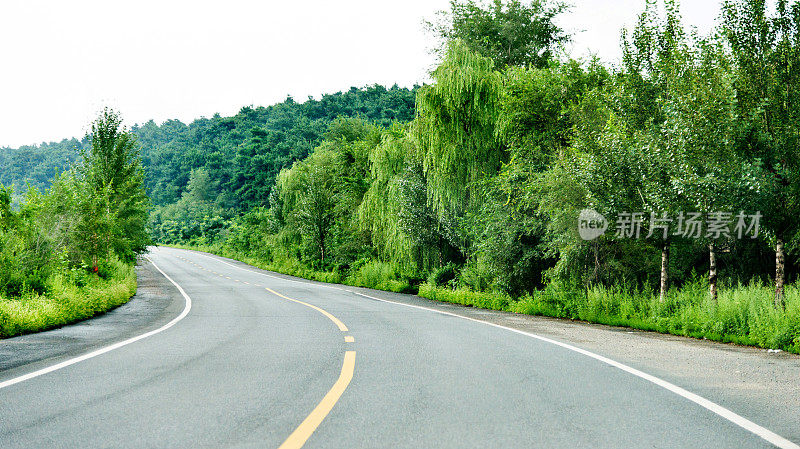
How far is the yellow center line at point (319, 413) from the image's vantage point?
4.14 meters

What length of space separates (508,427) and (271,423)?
6.12ft

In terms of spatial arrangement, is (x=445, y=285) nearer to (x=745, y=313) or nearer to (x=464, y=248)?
(x=464, y=248)

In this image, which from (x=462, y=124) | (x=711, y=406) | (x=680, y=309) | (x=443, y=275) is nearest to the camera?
(x=711, y=406)

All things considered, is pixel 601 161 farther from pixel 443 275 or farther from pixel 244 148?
pixel 244 148

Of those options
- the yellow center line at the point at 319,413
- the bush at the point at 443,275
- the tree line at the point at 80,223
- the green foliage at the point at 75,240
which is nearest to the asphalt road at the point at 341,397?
the yellow center line at the point at 319,413

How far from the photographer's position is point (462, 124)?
70.5ft

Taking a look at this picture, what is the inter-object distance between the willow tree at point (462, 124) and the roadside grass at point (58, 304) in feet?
39.4

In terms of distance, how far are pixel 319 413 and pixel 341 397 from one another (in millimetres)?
643

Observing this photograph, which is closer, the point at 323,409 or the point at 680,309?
the point at 323,409

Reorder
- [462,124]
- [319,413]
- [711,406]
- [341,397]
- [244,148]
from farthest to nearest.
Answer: [244,148]
[462,124]
[341,397]
[711,406]
[319,413]

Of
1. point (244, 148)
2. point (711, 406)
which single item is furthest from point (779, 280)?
point (244, 148)

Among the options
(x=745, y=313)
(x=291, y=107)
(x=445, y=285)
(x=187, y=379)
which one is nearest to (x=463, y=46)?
(x=445, y=285)

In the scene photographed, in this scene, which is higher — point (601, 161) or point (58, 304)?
point (601, 161)

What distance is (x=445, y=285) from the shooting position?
25719mm
